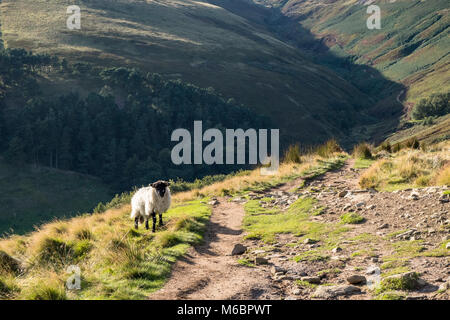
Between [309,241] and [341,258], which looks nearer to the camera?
[341,258]

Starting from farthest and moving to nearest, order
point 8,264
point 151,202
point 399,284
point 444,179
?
1. point 151,202
2. point 444,179
3. point 8,264
4. point 399,284

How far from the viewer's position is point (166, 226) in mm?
13562

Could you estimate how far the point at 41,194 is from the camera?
237ft

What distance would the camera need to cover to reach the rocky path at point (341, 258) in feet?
23.8

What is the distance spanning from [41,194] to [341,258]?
73.4 metres

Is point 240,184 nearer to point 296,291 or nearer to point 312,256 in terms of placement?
point 312,256

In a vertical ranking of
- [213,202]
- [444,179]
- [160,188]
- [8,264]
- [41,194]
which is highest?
[444,179]

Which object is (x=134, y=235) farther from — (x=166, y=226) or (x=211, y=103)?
(x=211, y=103)

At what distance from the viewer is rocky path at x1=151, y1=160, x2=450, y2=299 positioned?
7.24 meters

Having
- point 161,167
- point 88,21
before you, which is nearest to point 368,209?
point 161,167

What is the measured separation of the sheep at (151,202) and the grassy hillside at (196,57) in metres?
95.8

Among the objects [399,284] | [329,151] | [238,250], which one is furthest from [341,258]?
[329,151]

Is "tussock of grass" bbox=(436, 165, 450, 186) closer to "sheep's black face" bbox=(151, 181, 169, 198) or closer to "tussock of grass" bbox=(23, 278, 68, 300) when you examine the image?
"sheep's black face" bbox=(151, 181, 169, 198)
